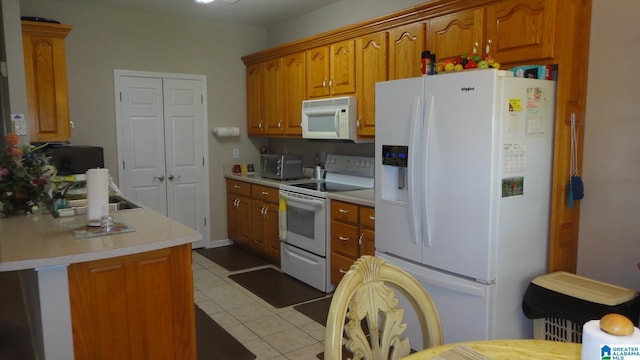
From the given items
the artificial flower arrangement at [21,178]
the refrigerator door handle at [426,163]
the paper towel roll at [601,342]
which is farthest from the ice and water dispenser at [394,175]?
the artificial flower arrangement at [21,178]

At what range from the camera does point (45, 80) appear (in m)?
3.85

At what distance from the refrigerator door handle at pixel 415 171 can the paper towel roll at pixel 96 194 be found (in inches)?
67.6

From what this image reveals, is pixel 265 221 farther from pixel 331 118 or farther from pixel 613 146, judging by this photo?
pixel 613 146

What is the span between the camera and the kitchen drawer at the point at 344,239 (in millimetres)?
3529

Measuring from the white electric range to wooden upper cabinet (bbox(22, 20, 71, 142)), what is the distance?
6.87ft

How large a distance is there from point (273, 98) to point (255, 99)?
0.43m

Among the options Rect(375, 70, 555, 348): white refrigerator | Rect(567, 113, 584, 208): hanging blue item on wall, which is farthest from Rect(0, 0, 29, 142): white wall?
Rect(567, 113, 584, 208): hanging blue item on wall

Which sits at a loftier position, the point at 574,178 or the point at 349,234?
the point at 574,178

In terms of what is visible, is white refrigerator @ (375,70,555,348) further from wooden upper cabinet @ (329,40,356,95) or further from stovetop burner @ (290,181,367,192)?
stovetop burner @ (290,181,367,192)

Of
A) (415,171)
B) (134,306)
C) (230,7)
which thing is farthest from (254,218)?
(134,306)

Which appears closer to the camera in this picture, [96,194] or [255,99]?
[96,194]

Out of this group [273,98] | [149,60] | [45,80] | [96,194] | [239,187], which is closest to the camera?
[96,194]

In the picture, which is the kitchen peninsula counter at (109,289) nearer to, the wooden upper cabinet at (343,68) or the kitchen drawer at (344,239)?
the kitchen drawer at (344,239)

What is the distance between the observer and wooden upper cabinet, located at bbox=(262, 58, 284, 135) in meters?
4.89
